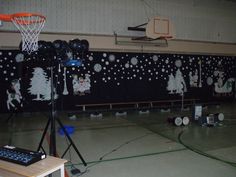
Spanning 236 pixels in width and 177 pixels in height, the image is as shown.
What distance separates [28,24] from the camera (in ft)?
11.9

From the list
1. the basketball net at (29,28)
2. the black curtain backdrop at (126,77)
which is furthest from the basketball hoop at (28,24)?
the black curtain backdrop at (126,77)

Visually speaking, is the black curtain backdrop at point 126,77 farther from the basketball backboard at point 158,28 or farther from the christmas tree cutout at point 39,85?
the basketball backboard at point 158,28

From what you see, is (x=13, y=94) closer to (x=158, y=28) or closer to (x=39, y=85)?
(x=39, y=85)

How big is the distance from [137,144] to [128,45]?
428 centimetres

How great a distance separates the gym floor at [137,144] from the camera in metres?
3.57

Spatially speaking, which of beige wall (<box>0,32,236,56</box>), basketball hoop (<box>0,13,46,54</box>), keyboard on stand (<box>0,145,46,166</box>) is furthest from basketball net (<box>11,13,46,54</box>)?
beige wall (<box>0,32,236,56</box>)

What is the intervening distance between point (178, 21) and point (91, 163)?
6815mm

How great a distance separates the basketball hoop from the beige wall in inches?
113

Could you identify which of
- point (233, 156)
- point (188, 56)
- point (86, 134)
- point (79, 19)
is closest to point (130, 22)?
point (79, 19)

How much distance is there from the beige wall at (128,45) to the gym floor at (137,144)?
218 cm

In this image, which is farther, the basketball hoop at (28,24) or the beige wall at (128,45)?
the beige wall at (128,45)

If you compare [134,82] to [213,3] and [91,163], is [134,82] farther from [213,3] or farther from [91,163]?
[91,163]

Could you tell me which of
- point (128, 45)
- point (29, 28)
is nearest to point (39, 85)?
point (128, 45)

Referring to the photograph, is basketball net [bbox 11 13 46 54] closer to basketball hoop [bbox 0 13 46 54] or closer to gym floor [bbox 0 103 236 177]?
basketball hoop [bbox 0 13 46 54]
